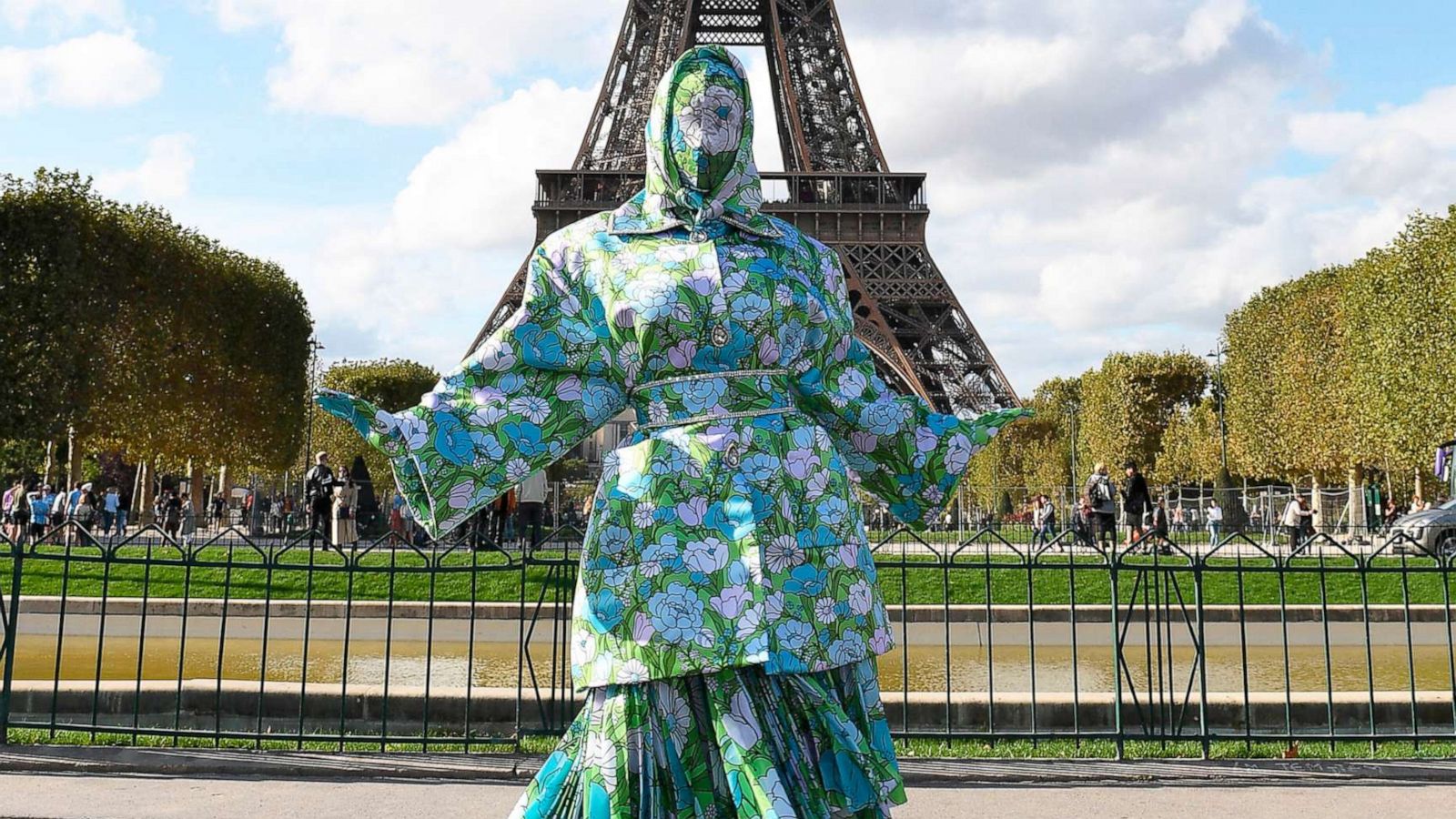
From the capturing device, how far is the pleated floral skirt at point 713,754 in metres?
2.42

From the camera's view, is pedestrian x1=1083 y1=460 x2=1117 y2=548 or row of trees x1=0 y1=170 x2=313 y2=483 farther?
row of trees x1=0 y1=170 x2=313 y2=483

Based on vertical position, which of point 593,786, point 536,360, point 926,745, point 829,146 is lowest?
point 926,745

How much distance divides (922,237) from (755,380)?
3810cm

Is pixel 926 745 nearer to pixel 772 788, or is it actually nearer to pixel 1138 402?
pixel 772 788

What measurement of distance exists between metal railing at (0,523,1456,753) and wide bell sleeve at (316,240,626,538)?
71cm

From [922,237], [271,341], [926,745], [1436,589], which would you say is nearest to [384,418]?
[926,745]

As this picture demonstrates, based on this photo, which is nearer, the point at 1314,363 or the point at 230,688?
the point at 230,688

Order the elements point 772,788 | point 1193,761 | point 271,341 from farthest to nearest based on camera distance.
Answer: point 271,341
point 1193,761
point 772,788

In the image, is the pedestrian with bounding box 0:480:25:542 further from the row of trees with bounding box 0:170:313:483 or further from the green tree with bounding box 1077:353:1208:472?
the green tree with bounding box 1077:353:1208:472

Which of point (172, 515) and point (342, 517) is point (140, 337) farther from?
point (342, 517)

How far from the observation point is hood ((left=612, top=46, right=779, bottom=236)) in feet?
8.93

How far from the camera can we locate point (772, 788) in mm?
2357

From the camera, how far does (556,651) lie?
553 cm

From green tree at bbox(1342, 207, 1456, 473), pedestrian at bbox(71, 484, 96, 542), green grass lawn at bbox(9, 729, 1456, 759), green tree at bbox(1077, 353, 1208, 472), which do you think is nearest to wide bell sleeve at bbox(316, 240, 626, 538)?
green grass lawn at bbox(9, 729, 1456, 759)
